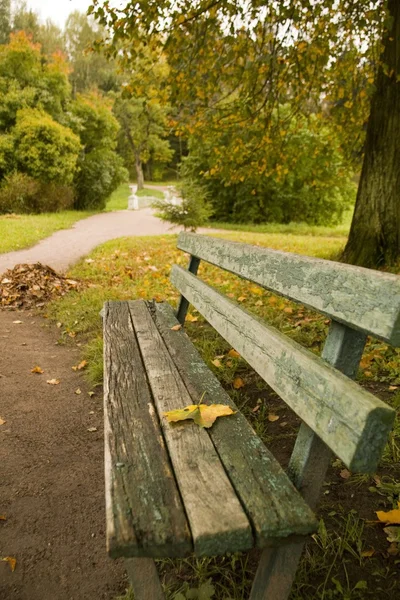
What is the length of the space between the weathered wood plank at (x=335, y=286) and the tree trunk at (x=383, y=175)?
150 inches

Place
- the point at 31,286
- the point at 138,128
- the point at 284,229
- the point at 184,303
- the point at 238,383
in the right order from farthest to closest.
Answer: the point at 138,128 → the point at 284,229 → the point at 31,286 → the point at 184,303 → the point at 238,383

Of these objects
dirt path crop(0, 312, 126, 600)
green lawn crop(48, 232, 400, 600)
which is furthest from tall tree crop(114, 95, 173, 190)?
dirt path crop(0, 312, 126, 600)

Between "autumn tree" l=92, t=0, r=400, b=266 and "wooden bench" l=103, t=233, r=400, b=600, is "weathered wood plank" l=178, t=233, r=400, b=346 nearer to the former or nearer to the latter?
"wooden bench" l=103, t=233, r=400, b=600

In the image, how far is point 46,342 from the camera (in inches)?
169

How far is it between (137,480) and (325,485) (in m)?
1.10

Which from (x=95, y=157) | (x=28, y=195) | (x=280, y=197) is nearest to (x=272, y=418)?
(x=28, y=195)

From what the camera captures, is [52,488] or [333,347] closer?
[333,347]

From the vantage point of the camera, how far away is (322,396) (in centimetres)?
117

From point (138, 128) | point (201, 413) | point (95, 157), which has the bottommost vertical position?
point (201, 413)

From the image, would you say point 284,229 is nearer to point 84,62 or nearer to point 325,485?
point 325,485

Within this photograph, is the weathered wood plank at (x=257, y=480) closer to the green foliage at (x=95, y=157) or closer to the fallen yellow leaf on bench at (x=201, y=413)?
Answer: the fallen yellow leaf on bench at (x=201, y=413)

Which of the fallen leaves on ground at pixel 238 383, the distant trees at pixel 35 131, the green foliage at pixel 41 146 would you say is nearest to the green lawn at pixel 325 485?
the fallen leaves on ground at pixel 238 383

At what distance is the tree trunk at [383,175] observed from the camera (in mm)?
5191

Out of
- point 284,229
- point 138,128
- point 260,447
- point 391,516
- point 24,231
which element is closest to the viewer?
point 260,447
